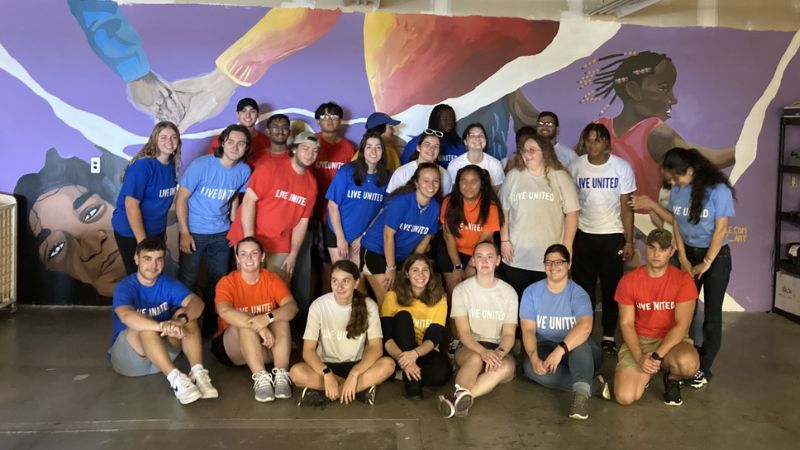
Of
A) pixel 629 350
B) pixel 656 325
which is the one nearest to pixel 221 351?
pixel 629 350

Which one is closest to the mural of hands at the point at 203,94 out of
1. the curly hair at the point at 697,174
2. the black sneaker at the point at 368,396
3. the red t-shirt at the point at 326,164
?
the red t-shirt at the point at 326,164

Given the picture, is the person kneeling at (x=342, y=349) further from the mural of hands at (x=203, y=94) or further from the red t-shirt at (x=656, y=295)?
the mural of hands at (x=203, y=94)

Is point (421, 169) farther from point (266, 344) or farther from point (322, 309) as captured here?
point (266, 344)

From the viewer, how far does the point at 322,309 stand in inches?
142

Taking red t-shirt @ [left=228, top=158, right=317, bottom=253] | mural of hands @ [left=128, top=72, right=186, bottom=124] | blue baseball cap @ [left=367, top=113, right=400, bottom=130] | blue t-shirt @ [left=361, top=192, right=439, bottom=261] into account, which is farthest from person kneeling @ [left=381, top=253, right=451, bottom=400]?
mural of hands @ [left=128, top=72, right=186, bottom=124]

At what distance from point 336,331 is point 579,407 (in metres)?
1.39

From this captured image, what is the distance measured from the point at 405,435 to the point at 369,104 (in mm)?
2997

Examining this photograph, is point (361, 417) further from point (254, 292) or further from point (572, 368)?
point (572, 368)

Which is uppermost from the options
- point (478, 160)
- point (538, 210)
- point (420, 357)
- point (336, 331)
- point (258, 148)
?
point (258, 148)

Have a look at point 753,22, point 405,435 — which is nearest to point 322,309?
point 405,435

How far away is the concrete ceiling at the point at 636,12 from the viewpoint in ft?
17.0

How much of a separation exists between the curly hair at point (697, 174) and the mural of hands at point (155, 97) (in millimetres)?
A: 3774

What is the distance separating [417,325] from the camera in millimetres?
3797

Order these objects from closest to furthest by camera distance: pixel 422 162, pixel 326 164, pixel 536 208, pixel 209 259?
pixel 536 208 → pixel 422 162 → pixel 209 259 → pixel 326 164
